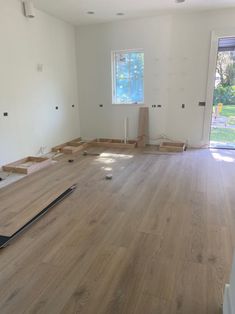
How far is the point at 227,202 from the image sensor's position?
2.98m

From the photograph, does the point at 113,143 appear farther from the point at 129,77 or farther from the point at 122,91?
the point at 129,77

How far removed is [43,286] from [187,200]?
1.94 metres

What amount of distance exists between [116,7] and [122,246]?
170 inches

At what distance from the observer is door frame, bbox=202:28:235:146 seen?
4.98 meters

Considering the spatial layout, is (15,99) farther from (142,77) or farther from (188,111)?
(188,111)

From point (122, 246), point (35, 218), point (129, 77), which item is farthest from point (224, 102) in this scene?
point (35, 218)

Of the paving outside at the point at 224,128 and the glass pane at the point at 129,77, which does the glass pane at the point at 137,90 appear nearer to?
the glass pane at the point at 129,77

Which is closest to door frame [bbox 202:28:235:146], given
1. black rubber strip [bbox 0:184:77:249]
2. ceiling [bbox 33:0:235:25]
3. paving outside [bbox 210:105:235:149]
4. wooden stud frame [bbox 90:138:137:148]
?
paving outside [bbox 210:105:235:149]

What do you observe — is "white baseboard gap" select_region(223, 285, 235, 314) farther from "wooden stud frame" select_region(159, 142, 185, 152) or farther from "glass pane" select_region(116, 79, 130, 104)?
"glass pane" select_region(116, 79, 130, 104)

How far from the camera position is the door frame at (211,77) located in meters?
4.98

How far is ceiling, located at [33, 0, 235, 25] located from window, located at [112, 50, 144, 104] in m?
0.83

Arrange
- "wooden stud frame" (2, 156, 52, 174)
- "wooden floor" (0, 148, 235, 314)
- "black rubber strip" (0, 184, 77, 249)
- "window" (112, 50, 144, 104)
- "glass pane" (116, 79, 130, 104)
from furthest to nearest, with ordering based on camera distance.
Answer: "glass pane" (116, 79, 130, 104)
"window" (112, 50, 144, 104)
"wooden stud frame" (2, 156, 52, 174)
"black rubber strip" (0, 184, 77, 249)
"wooden floor" (0, 148, 235, 314)

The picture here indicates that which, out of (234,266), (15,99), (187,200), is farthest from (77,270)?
(15,99)

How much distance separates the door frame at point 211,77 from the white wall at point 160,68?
77mm
